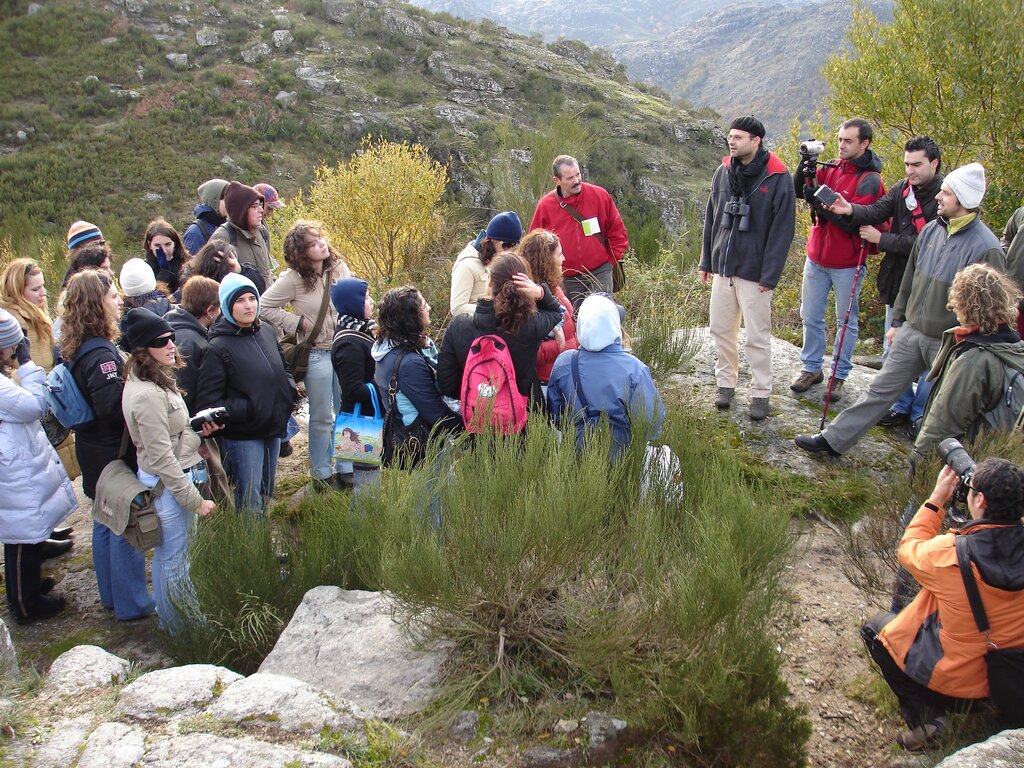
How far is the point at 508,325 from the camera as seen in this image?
357 cm

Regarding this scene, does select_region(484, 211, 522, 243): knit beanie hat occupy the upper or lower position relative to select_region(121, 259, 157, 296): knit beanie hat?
upper

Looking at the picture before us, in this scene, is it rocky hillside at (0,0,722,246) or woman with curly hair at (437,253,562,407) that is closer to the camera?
woman with curly hair at (437,253,562,407)

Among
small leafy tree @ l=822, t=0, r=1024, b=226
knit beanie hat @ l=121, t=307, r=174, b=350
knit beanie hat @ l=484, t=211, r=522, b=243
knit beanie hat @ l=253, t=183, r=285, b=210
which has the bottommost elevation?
knit beanie hat @ l=121, t=307, r=174, b=350

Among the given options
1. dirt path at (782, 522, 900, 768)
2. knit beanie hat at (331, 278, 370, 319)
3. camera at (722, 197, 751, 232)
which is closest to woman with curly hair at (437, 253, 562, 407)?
knit beanie hat at (331, 278, 370, 319)

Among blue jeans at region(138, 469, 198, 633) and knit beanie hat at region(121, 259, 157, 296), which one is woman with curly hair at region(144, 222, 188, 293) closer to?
knit beanie hat at region(121, 259, 157, 296)

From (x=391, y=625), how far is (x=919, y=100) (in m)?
7.79

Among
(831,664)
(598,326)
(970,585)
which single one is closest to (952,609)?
(970,585)

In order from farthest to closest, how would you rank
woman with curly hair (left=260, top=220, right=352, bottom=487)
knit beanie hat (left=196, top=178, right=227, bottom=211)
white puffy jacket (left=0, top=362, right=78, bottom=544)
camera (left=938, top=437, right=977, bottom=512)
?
knit beanie hat (left=196, top=178, right=227, bottom=211) < woman with curly hair (left=260, top=220, right=352, bottom=487) < white puffy jacket (left=0, top=362, right=78, bottom=544) < camera (left=938, top=437, right=977, bottom=512)

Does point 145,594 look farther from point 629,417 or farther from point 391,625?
point 629,417

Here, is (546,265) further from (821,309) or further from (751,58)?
(751,58)

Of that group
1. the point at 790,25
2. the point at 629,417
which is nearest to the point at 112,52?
the point at 629,417

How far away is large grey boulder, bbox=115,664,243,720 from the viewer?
2.09 m

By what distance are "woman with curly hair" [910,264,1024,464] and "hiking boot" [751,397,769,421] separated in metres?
1.57

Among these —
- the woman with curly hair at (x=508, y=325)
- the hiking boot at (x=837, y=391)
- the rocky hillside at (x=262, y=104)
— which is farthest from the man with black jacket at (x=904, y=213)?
the rocky hillside at (x=262, y=104)
